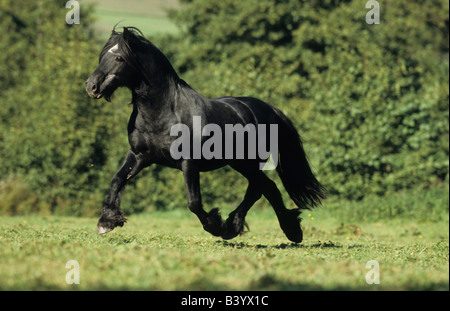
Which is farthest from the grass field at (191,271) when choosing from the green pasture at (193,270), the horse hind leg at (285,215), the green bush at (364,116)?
the green bush at (364,116)

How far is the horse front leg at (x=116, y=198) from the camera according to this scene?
293 inches

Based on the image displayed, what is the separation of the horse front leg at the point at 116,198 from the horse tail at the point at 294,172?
2782 mm

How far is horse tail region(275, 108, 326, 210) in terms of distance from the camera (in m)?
9.60

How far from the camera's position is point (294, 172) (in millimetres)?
9648

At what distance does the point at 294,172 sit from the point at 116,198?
327 centimetres
